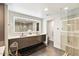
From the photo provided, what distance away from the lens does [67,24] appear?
11.2ft

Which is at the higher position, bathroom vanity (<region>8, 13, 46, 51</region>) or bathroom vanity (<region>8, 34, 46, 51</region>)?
bathroom vanity (<region>8, 13, 46, 51</region>)

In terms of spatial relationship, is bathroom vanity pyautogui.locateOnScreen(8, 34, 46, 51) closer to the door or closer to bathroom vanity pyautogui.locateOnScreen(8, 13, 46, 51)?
bathroom vanity pyautogui.locateOnScreen(8, 13, 46, 51)

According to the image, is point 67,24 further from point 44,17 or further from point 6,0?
point 6,0

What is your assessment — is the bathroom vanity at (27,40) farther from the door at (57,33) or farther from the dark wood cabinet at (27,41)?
the door at (57,33)

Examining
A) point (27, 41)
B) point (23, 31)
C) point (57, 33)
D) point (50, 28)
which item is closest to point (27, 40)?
point (27, 41)

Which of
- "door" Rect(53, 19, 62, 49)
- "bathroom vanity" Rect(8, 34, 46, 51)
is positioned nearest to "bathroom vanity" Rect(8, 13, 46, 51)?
"bathroom vanity" Rect(8, 34, 46, 51)

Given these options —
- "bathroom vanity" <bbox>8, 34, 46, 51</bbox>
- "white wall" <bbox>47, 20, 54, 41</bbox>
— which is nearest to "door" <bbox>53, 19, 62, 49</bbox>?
"white wall" <bbox>47, 20, 54, 41</bbox>

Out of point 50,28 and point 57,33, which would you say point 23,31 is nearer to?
point 50,28

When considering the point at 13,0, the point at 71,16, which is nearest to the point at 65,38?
the point at 71,16

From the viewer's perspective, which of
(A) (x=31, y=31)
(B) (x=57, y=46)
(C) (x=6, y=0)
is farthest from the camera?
(A) (x=31, y=31)

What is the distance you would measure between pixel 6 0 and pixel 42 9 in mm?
1667

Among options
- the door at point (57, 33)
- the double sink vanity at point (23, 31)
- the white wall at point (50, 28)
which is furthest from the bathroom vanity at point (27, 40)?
the door at point (57, 33)

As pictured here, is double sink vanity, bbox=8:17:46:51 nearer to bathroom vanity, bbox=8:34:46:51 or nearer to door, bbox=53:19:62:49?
bathroom vanity, bbox=8:34:46:51

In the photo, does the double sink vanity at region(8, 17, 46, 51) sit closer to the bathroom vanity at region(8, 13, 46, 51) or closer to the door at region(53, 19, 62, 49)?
the bathroom vanity at region(8, 13, 46, 51)
